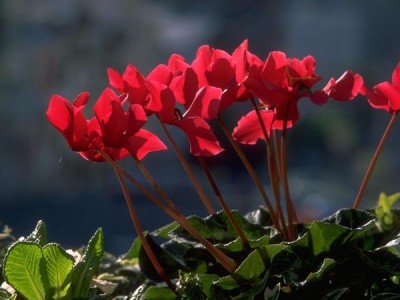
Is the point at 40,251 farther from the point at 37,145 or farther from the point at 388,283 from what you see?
the point at 37,145

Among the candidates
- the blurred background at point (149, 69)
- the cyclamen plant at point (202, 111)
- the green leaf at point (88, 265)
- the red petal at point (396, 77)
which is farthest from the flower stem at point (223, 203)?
the blurred background at point (149, 69)

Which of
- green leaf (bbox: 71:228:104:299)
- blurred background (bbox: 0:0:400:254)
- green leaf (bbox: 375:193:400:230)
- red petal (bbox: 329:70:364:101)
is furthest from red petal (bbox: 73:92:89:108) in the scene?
blurred background (bbox: 0:0:400:254)

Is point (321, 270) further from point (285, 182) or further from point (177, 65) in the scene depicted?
point (177, 65)

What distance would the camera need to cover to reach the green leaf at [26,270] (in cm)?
83

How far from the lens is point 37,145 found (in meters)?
7.75

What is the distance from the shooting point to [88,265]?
868 millimetres

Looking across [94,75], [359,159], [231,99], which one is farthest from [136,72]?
[359,159]

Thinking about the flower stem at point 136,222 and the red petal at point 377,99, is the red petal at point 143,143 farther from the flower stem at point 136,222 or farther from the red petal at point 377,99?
the red petal at point 377,99

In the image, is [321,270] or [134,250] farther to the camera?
[134,250]

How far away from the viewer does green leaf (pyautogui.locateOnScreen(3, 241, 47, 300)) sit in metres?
0.83

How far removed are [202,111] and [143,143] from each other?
7cm

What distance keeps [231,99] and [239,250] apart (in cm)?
14

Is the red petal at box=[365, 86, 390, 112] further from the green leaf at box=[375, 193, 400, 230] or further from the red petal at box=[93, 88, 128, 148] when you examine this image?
the red petal at box=[93, 88, 128, 148]

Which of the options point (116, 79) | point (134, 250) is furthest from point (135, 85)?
point (134, 250)
